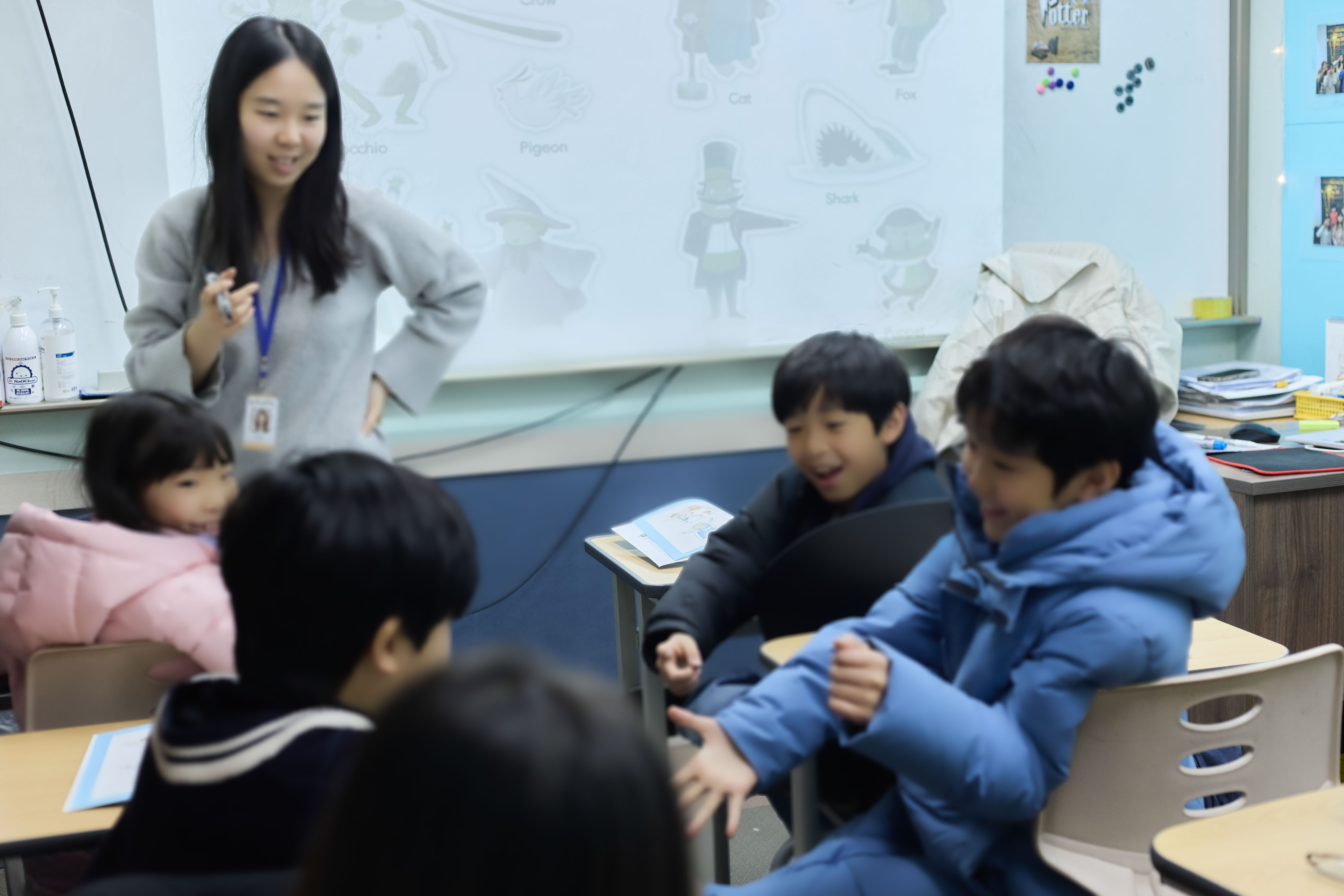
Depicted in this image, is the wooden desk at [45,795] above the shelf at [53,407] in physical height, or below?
below

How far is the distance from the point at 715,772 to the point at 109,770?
74 centimetres

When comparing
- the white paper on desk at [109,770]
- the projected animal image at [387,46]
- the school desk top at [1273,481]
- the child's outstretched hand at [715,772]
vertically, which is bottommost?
the school desk top at [1273,481]

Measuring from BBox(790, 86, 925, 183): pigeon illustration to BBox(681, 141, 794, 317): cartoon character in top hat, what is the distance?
178 mm

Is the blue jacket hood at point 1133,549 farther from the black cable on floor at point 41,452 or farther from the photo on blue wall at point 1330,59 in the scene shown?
the photo on blue wall at point 1330,59

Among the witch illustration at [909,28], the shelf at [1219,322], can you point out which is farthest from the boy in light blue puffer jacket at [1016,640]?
the shelf at [1219,322]

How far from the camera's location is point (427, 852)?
1.44 feet

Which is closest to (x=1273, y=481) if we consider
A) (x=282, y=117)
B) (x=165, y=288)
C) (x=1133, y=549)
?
(x=1133, y=549)

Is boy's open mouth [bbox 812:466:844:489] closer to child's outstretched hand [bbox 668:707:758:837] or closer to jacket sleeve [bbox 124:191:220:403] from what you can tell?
child's outstretched hand [bbox 668:707:758:837]

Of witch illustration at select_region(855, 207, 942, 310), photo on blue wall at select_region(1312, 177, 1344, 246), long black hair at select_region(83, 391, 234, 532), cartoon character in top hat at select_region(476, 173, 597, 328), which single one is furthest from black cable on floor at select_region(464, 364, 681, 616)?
photo on blue wall at select_region(1312, 177, 1344, 246)

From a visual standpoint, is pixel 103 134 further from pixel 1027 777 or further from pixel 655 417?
pixel 1027 777

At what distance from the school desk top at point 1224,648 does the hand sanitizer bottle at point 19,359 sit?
2.02m

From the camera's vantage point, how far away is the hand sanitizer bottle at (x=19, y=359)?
2777 millimetres

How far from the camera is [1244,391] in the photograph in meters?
3.47

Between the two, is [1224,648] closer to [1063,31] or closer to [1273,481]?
[1273,481]
